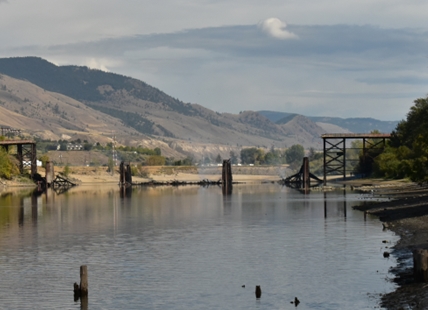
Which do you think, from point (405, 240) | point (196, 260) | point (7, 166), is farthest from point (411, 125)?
point (196, 260)

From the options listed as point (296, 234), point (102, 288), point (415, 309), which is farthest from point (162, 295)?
point (296, 234)

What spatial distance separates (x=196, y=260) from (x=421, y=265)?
630 inches

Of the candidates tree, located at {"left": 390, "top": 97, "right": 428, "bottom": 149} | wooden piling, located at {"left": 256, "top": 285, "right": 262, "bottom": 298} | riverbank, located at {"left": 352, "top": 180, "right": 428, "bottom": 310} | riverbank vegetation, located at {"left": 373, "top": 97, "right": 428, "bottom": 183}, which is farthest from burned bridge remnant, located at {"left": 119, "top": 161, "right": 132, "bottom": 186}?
wooden piling, located at {"left": 256, "top": 285, "right": 262, "bottom": 298}

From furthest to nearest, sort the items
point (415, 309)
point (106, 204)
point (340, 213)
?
point (106, 204) < point (340, 213) < point (415, 309)

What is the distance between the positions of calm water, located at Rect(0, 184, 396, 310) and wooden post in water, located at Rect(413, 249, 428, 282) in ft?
5.23

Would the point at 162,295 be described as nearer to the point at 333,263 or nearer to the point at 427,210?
the point at 333,263

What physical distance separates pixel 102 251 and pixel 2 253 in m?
5.98

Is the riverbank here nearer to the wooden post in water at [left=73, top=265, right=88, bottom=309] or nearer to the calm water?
the calm water

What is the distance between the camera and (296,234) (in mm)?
62719

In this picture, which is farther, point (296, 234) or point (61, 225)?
point (61, 225)

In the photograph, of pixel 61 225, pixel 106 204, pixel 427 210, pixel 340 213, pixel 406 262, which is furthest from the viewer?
pixel 106 204

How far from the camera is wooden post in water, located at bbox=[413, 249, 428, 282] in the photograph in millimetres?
35938

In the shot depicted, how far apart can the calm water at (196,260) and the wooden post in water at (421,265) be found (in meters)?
1.60

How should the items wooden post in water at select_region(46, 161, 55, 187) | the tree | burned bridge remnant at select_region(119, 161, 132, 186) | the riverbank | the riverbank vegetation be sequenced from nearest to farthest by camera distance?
the riverbank < the riverbank vegetation < the tree < wooden post in water at select_region(46, 161, 55, 187) < burned bridge remnant at select_region(119, 161, 132, 186)
